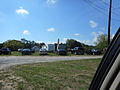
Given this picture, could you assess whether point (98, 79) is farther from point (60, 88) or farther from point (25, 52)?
point (25, 52)

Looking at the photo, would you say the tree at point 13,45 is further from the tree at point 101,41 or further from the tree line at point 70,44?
the tree at point 101,41

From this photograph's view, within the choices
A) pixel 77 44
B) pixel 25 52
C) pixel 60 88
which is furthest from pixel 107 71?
pixel 77 44

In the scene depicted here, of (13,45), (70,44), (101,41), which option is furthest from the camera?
(70,44)

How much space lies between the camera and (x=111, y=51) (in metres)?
1.22

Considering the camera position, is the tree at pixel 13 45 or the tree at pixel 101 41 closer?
the tree at pixel 101 41

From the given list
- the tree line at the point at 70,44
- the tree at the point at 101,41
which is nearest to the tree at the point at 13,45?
the tree line at the point at 70,44

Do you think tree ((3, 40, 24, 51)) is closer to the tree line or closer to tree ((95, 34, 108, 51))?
the tree line

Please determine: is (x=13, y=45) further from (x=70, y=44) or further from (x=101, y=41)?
(x=101, y=41)

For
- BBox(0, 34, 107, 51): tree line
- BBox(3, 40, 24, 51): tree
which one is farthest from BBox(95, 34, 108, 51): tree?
BBox(3, 40, 24, 51): tree

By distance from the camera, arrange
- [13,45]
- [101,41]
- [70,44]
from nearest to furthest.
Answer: [101,41] < [13,45] < [70,44]

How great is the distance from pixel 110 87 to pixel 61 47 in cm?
4498

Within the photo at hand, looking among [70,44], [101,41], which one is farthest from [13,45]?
[101,41]

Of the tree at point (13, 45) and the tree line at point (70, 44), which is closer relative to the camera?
the tree line at point (70, 44)

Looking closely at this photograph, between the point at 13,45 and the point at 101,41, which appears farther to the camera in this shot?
the point at 13,45
